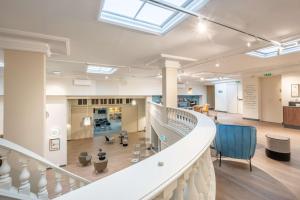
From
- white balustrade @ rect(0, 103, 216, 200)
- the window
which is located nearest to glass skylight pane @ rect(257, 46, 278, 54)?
white balustrade @ rect(0, 103, 216, 200)

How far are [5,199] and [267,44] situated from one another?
475 centimetres

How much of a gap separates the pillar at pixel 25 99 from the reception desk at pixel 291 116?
876cm

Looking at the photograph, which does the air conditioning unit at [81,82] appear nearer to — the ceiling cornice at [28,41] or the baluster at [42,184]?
the ceiling cornice at [28,41]

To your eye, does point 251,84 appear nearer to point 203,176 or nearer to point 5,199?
point 203,176

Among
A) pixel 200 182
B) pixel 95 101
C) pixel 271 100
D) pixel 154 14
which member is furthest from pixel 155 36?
pixel 95 101

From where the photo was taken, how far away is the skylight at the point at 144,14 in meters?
2.06

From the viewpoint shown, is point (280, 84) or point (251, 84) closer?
point (280, 84)

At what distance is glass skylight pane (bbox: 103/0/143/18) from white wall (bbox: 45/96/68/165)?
20.8 ft

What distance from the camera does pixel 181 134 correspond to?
3369 millimetres

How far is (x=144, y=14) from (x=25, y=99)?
262 centimetres

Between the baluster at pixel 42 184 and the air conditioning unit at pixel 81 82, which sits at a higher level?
the air conditioning unit at pixel 81 82

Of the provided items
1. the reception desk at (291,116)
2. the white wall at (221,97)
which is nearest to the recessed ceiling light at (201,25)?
the reception desk at (291,116)

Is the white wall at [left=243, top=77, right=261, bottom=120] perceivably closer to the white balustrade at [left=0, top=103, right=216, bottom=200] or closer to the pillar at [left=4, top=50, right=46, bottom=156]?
the white balustrade at [left=0, top=103, right=216, bottom=200]

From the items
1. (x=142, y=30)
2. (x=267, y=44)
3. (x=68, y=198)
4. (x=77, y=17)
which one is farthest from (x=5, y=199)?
(x=267, y=44)
